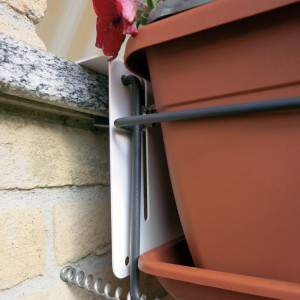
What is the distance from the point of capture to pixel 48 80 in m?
0.40

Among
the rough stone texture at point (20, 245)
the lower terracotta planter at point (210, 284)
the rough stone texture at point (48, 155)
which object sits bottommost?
the lower terracotta planter at point (210, 284)

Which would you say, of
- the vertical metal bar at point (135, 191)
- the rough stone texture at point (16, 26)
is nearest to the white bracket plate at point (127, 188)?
the vertical metal bar at point (135, 191)

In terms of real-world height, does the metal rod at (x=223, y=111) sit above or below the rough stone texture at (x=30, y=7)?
below

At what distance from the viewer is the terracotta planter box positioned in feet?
1.08

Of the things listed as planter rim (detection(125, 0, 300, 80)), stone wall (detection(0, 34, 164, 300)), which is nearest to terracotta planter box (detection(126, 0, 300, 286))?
planter rim (detection(125, 0, 300, 80))

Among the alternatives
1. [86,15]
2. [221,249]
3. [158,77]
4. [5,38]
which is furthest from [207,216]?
[86,15]

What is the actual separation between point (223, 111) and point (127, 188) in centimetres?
18

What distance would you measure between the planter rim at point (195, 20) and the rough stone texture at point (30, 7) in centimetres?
19

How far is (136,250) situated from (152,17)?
278 millimetres

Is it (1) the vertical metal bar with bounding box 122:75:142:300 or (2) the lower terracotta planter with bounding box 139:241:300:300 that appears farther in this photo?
(1) the vertical metal bar with bounding box 122:75:142:300

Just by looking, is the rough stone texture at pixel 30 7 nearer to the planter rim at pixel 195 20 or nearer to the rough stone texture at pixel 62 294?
the planter rim at pixel 195 20

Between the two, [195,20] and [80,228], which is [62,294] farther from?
[195,20]

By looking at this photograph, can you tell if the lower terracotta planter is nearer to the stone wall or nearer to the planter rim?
the stone wall

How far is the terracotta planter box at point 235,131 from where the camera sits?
1.08ft
